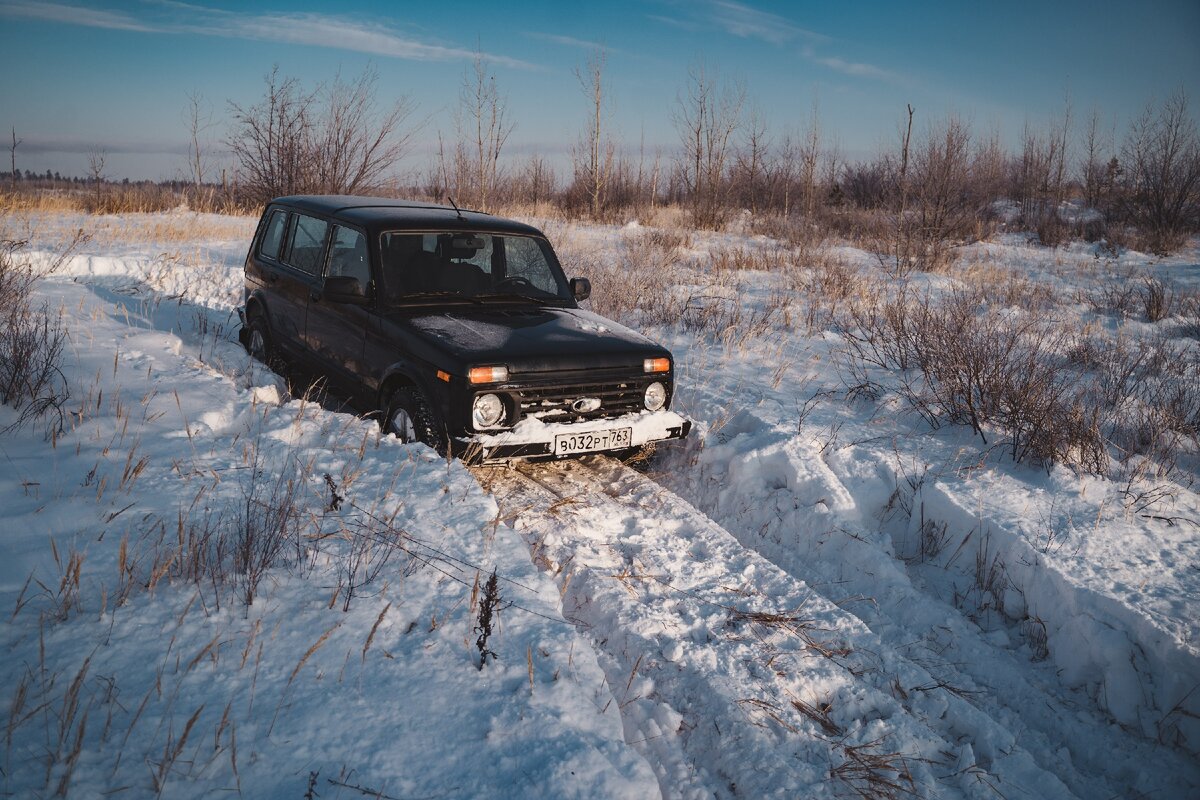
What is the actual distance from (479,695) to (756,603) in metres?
1.56

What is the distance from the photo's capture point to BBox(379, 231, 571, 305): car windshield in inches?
195

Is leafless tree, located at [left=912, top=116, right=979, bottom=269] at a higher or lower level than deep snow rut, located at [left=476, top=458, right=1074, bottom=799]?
higher

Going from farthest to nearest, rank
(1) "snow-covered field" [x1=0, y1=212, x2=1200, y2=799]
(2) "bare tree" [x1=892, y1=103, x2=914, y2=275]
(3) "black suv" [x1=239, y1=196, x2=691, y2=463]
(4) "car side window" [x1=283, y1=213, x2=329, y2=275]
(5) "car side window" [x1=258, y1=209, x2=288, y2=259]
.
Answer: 1. (2) "bare tree" [x1=892, y1=103, x2=914, y2=275]
2. (5) "car side window" [x1=258, y1=209, x2=288, y2=259]
3. (4) "car side window" [x1=283, y1=213, x2=329, y2=275]
4. (3) "black suv" [x1=239, y1=196, x2=691, y2=463]
5. (1) "snow-covered field" [x1=0, y1=212, x2=1200, y2=799]

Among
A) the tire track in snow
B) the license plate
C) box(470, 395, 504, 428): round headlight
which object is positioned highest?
box(470, 395, 504, 428): round headlight

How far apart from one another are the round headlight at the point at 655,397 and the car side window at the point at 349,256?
2.05m

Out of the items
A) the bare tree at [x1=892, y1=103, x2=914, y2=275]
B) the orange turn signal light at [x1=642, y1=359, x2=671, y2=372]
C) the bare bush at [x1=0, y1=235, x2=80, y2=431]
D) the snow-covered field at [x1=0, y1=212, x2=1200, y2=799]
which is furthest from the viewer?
the bare tree at [x1=892, y1=103, x2=914, y2=275]

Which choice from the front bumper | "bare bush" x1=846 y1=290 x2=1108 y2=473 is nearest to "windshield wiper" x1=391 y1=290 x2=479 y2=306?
the front bumper

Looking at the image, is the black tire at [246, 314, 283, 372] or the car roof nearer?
the car roof

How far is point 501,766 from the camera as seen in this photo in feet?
6.98

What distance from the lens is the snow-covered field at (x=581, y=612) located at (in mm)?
2160

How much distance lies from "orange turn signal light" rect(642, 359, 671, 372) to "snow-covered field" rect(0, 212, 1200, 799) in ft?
2.49

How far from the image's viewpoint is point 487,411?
420 centimetres

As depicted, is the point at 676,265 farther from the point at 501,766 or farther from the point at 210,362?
the point at 501,766

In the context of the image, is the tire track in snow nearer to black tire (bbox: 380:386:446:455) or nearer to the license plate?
the license plate
